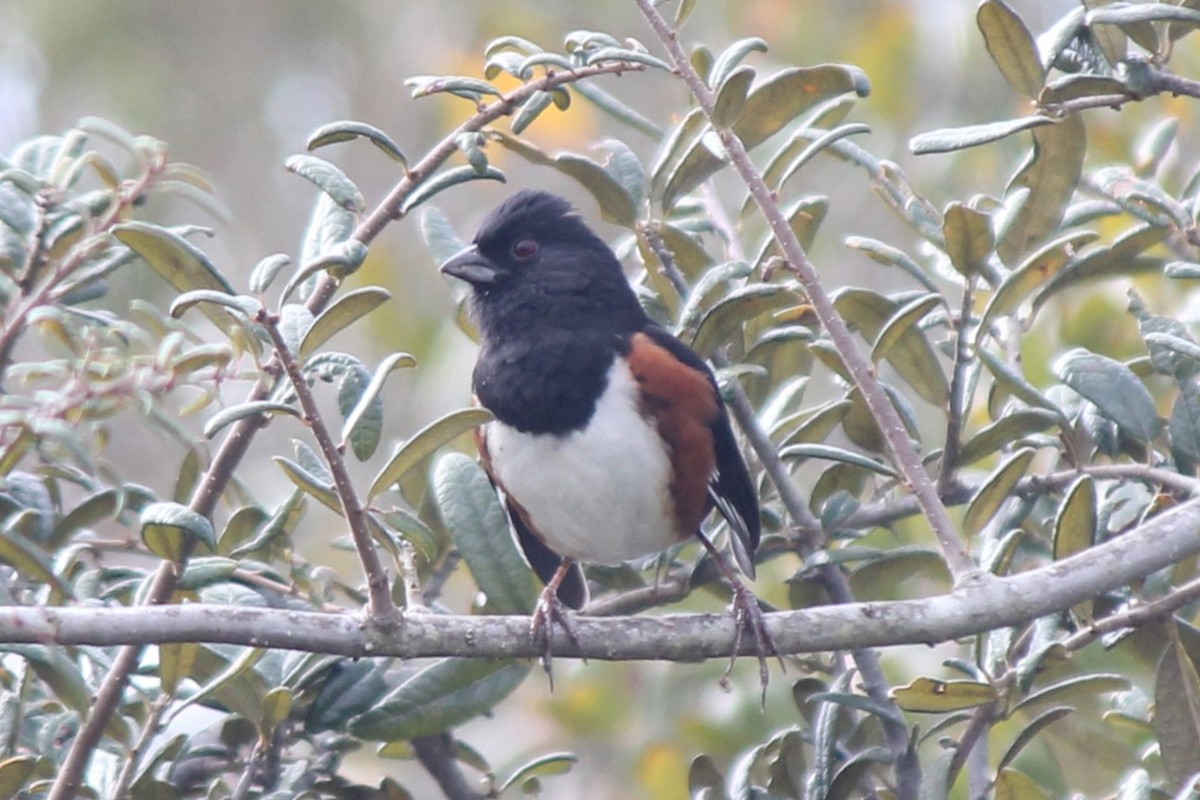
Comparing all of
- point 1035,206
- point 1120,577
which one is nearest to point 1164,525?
point 1120,577

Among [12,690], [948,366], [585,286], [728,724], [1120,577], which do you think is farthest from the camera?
[948,366]

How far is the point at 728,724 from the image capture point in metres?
2.95

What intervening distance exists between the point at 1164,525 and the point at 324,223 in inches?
45.1

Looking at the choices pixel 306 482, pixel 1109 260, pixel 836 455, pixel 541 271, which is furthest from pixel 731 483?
pixel 306 482

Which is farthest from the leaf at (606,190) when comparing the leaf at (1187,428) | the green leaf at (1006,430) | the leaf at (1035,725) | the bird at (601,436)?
the leaf at (1035,725)

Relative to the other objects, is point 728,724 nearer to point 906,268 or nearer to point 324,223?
point 906,268

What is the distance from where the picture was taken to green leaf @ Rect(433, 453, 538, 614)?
2.14 meters

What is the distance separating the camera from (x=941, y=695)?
171cm

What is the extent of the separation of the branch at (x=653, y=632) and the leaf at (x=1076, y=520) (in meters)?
0.14

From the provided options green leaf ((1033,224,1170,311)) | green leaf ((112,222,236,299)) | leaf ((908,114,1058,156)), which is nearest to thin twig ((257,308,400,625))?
green leaf ((112,222,236,299))

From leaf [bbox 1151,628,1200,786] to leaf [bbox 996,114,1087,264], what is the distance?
579mm

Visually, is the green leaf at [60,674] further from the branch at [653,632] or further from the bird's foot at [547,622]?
the bird's foot at [547,622]

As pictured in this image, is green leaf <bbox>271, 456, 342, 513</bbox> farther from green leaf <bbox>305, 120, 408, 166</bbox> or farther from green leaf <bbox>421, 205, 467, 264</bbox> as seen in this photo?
green leaf <bbox>421, 205, 467, 264</bbox>

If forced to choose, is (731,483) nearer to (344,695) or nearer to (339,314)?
(344,695)
